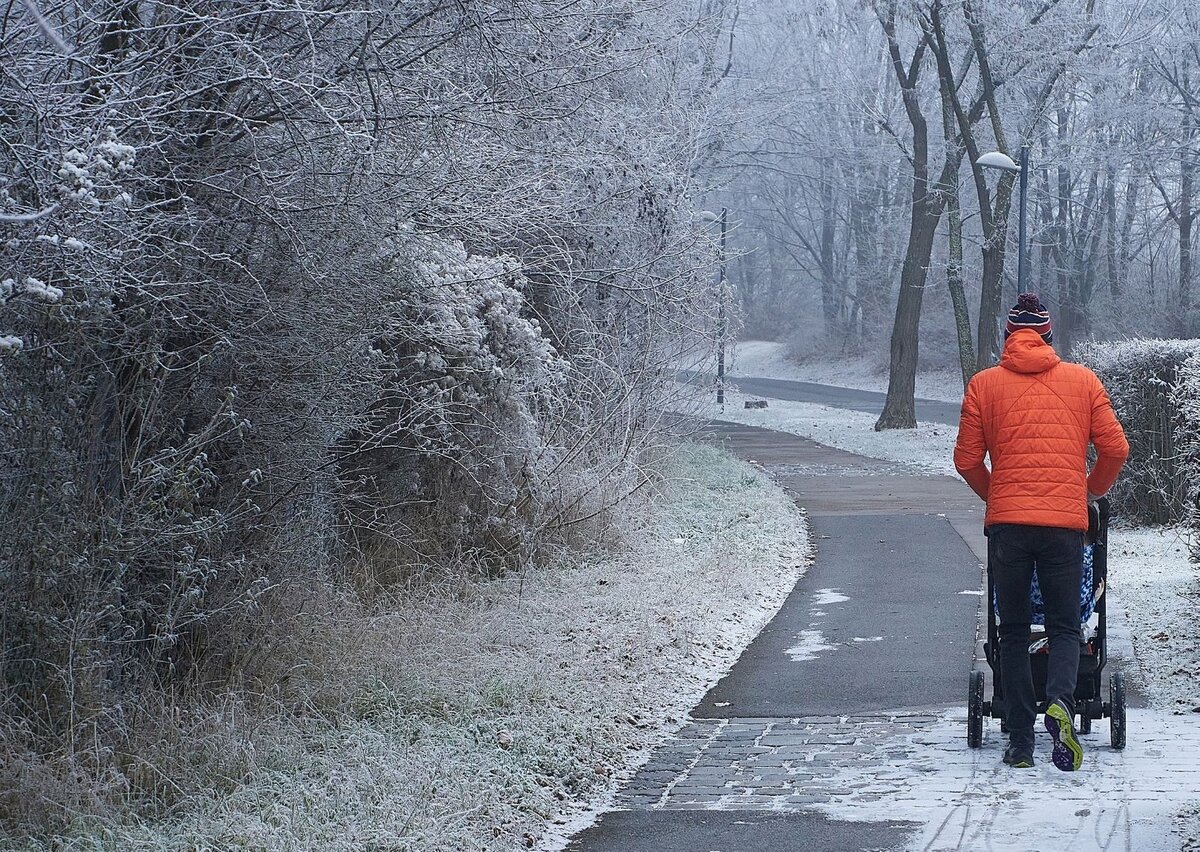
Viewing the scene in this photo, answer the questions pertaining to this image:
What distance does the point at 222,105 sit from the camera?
19.6ft

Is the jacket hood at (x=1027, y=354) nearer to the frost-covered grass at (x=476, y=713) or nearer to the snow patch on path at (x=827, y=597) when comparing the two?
the frost-covered grass at (x=476, y=713)

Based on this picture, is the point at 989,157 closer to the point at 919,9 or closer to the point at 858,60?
the point at 919,9

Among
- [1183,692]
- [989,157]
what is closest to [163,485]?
[1183,692]

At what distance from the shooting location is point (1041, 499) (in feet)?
19.8

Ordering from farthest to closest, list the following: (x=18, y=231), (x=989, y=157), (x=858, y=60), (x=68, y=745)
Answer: (x=858, y=60) → (x=989, y=157) → (x=68, y=745) → (x=18, y=231)

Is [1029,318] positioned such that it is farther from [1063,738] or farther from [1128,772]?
[1128,772]

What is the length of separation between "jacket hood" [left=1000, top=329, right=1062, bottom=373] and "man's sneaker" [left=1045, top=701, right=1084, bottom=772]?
1406 millimetres

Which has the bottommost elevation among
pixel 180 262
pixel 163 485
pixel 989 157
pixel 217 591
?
pixel 217 591

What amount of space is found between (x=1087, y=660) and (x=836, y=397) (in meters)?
39.7

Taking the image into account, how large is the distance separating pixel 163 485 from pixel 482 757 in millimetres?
1700

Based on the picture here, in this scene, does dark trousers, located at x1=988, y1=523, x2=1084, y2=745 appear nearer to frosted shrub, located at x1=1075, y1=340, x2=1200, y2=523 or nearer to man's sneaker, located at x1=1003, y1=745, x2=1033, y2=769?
man's sneaker, located at x1=1003, y1=745, x2=1033, y2=769

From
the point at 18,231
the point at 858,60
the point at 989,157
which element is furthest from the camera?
the point at 858,60

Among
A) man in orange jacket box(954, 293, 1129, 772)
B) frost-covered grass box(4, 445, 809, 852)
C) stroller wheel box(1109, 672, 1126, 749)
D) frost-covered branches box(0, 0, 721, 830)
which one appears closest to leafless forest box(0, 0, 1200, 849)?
frost-covered branches box(0, 0, 721, 830)

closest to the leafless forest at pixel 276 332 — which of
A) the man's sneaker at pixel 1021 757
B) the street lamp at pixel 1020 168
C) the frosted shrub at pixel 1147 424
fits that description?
the man's sneaker at pixel 1021 757
